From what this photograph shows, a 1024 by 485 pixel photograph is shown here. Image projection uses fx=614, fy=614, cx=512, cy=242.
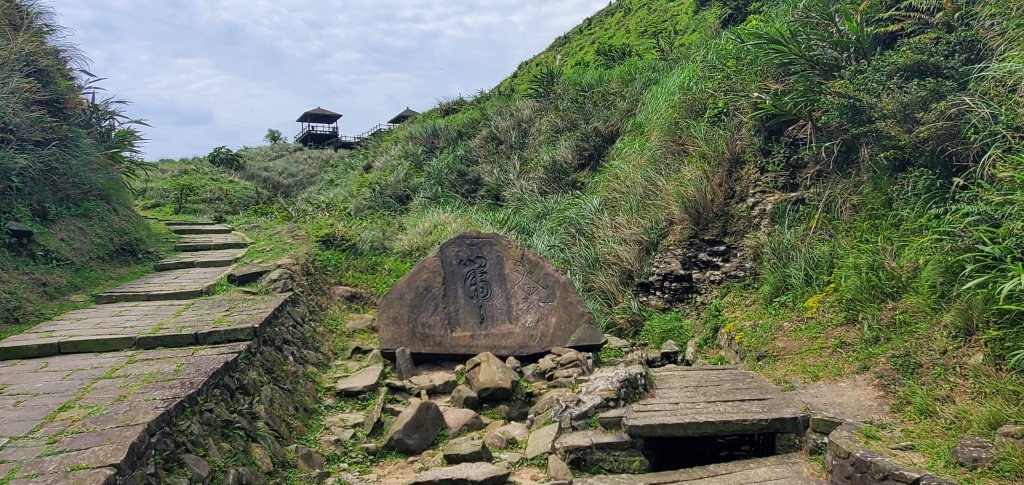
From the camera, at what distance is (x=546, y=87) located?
13.7m

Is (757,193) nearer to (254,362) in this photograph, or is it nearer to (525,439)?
(525,439)

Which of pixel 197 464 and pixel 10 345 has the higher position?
pixel 10 345

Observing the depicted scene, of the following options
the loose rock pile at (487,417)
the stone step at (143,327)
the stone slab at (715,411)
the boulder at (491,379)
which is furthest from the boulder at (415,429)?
the stone slab at (715,411)

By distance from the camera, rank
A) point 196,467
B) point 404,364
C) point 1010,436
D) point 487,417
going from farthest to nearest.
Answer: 1. point 404,364
2. point 487,417
3. point 196,467
4. point 1010,436

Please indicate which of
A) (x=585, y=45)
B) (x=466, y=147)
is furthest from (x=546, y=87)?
(x=585, y=45)

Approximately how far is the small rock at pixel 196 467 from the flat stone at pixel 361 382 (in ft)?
6.85

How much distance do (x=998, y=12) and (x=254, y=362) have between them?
21.6ft

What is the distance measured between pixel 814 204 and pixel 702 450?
3.29 metres

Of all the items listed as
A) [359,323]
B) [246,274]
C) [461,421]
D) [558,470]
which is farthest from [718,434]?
[246,274]

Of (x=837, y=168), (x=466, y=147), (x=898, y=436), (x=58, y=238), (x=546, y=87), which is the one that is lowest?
(x=898, y=436)

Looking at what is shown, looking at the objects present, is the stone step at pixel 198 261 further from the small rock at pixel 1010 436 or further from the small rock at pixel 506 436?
the small rock at pixel 1010 436

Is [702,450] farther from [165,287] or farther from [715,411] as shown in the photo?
[165,287]

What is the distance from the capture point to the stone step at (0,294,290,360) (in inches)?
174

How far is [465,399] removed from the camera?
496 centimetres
